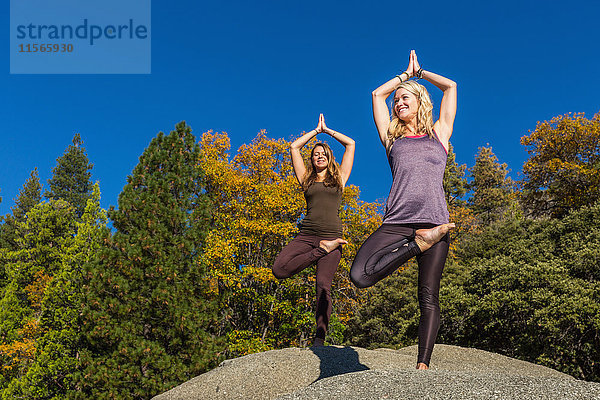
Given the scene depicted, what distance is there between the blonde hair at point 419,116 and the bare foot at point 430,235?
2.87 feet

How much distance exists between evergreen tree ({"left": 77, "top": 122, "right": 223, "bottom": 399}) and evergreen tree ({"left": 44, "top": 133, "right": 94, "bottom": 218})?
34.6 m

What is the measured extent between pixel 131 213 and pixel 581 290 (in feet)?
39.7

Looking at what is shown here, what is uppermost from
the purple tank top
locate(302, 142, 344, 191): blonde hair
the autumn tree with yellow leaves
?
the autumn tree with yellow leaves

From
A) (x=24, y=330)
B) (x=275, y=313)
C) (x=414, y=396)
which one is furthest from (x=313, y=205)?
(x=24, y=330)

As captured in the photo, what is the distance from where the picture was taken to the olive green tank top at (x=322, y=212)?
5.69 m

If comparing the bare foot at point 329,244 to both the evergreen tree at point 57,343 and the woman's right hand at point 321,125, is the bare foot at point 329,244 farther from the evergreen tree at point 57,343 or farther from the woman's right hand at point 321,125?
the evergreen tree at point 57,343

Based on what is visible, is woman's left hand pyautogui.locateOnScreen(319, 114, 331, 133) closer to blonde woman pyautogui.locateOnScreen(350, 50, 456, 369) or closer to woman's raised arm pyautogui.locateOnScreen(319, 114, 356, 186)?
woman's raised arm pyautogui.locateOnScreen(319, 114, 356, 186)

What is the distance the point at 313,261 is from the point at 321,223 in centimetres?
48

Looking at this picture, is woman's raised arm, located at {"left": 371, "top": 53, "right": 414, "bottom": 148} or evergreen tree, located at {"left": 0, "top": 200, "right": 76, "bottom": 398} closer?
woman's raised arm, located at {"left": 371, "top": 53, "right": 414, "bottom": 148}

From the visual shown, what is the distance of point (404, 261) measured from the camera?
3.58m

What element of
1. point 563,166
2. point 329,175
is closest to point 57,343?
point 329,175

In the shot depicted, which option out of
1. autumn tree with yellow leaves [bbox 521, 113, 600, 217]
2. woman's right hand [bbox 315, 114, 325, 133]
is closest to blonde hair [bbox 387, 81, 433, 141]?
woman's right hand [bbox 315, 114, 325, 133]

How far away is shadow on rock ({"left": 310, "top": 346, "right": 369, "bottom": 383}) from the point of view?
20.0ft

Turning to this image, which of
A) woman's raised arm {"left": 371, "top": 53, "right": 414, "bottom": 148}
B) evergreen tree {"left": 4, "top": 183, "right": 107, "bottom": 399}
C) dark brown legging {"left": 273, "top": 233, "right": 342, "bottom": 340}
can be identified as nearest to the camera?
woman's raised arm {"left": 371, "top": 53, "right": 414, "bottom": 148}
